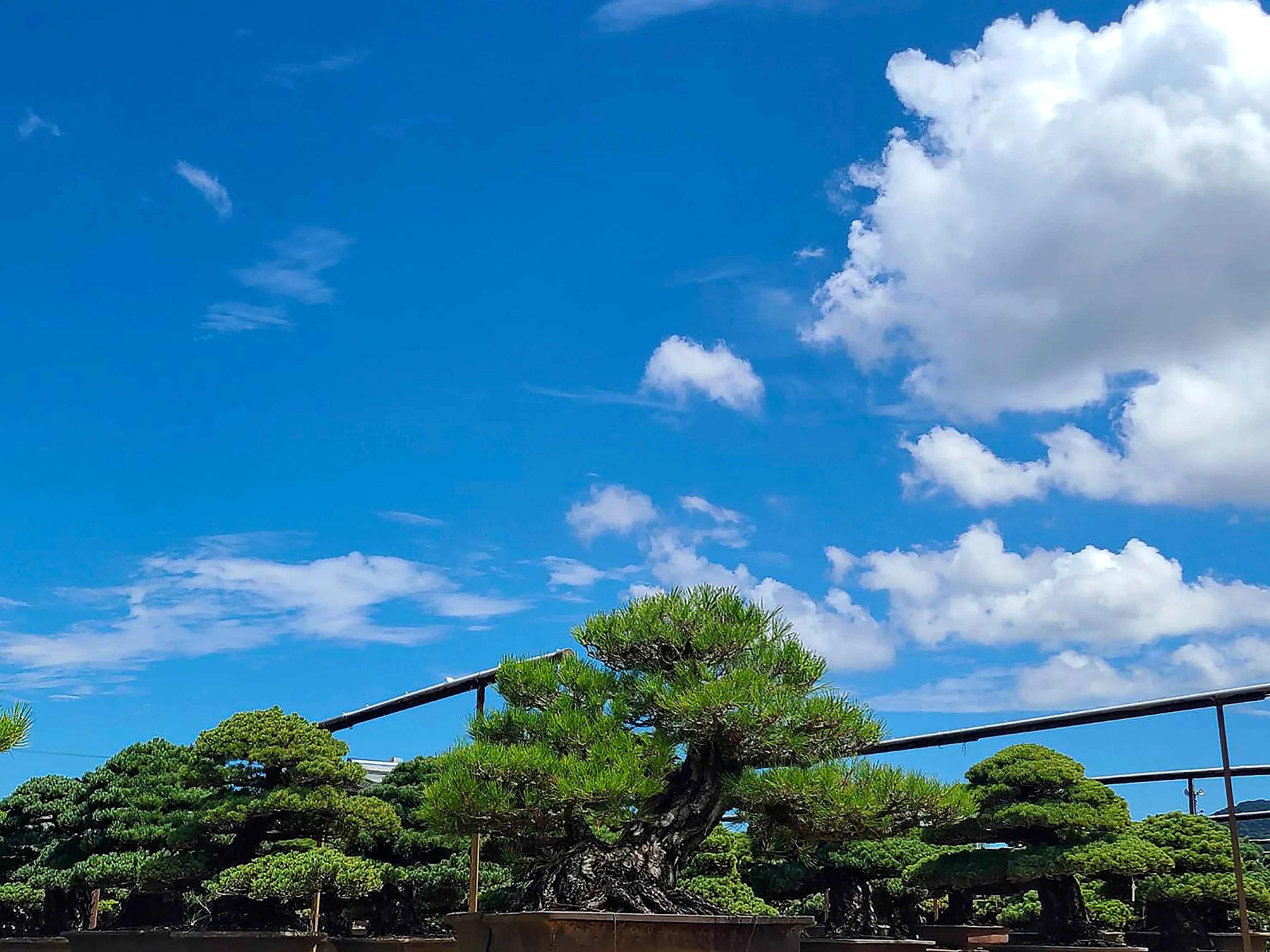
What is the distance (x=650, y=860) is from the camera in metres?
6.77

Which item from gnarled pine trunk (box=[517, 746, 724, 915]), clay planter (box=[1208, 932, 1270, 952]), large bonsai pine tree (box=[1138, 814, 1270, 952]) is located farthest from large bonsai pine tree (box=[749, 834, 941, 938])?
gnarled pine trunk (box=[517, 746, 724, 915])

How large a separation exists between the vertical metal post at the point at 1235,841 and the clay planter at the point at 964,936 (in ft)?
8.68

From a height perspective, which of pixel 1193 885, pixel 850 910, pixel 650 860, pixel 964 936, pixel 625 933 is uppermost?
pixel 650 860

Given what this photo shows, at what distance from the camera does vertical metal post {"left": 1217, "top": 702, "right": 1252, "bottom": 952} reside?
11109 millimetres

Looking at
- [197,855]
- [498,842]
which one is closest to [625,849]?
[498,842]

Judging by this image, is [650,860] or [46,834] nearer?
[650,860]

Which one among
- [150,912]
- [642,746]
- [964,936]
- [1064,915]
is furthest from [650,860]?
[964,936]

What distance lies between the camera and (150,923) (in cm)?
1248

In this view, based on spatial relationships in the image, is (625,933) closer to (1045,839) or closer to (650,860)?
(650,860)

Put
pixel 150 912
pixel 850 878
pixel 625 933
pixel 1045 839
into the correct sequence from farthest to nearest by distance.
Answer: pixel 850 878
pixel 1045 839
pixel 150 912
pixel 625 933

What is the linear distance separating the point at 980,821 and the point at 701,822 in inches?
268

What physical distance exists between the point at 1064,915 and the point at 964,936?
69.0 inches

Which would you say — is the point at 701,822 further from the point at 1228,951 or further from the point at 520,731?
the point at 1228,951

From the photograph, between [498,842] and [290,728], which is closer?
[498,842]
